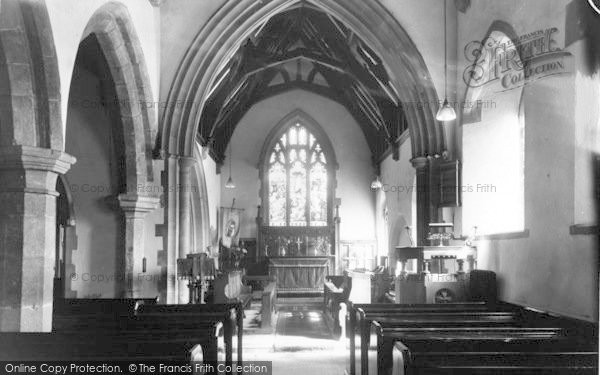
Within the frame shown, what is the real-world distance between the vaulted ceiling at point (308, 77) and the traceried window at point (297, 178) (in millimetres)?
1289

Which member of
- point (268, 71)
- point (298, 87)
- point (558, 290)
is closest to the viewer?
point (558, 290)

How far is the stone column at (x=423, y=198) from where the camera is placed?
27.2 ft

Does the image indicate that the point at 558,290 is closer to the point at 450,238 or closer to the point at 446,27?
the point at 450,238

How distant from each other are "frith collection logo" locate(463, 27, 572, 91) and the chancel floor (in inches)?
143


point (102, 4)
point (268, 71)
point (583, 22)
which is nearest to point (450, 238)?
point (583, 22)

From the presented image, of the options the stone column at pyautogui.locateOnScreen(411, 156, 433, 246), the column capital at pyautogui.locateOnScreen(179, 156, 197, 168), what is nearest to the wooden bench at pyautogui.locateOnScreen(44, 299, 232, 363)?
the column capital at pyautogui.locateOnScreen(179, 156, 197, 168)

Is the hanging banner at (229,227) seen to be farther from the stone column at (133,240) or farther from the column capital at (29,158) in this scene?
the column capital at (29,158)

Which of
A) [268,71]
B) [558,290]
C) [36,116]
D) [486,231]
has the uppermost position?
[268,71]

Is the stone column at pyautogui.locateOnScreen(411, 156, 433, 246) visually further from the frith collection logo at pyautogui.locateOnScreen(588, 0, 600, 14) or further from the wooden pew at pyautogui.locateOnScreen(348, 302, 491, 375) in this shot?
the frith collection logo at pyautogui.locateOnScreen(588, 0, 600, 14)

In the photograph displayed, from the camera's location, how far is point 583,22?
494cm

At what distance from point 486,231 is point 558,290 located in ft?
7.64

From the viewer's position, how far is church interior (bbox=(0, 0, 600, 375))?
433 cm

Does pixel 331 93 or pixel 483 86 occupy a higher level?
pixel 331 93

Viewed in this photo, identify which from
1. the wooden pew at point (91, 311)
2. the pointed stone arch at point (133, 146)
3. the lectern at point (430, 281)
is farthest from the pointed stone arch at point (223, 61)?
the wooden pew at point (91, 311)
